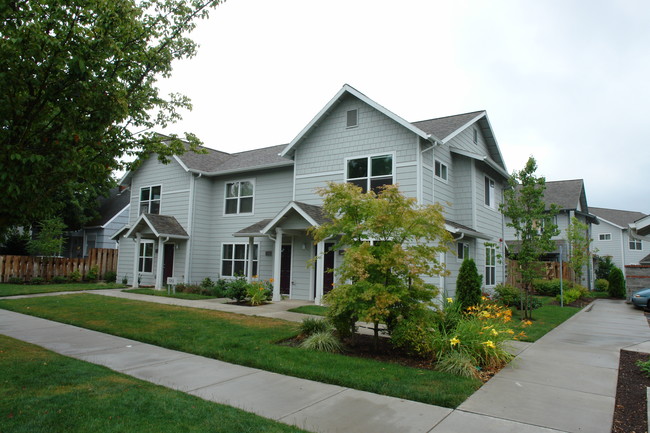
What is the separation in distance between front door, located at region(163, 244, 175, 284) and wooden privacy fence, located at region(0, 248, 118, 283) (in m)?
5.57

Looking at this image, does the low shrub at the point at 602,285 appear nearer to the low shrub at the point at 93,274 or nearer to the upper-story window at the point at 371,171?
the upper-story window at the point at 371,171

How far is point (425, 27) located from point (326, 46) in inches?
106

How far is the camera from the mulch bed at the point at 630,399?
4738 mm

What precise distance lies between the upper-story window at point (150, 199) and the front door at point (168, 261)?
229cm

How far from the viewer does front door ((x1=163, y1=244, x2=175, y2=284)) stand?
69.2 feet

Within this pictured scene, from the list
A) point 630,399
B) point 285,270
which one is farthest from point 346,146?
point 630,399

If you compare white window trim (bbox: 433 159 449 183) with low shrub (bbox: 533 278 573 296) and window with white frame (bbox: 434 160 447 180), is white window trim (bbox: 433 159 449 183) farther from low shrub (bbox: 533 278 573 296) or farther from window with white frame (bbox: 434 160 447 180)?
low shrub (bbox: 533 278 573 296)

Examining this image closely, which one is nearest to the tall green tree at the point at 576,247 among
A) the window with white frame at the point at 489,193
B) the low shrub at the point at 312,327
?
the window with white frame at the point at 489,193

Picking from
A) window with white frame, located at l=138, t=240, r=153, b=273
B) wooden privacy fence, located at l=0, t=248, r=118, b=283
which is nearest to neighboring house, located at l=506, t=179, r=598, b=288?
window with white frame, located at l=138, t=240, r=153, b=273

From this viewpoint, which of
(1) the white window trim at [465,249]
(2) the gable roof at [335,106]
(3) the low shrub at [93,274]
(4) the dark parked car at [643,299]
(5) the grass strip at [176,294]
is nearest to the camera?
(2) the gable roof at [335,106]

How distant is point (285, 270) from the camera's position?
58.6 feet

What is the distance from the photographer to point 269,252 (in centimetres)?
1853

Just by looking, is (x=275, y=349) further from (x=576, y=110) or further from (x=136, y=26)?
(x=576, y=110)

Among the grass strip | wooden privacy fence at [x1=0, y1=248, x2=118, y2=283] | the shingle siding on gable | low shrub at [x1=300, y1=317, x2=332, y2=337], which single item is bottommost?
the grass strip
